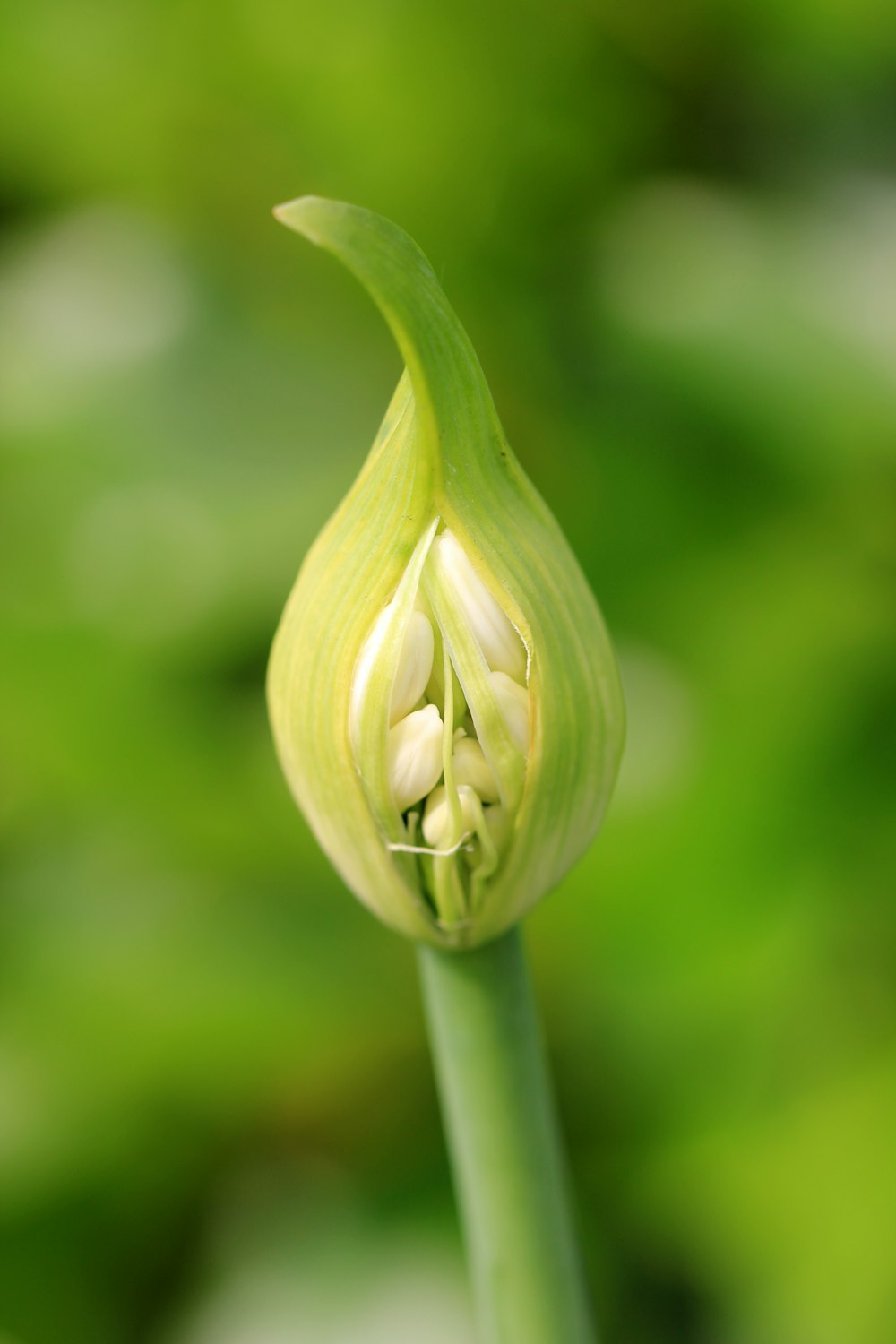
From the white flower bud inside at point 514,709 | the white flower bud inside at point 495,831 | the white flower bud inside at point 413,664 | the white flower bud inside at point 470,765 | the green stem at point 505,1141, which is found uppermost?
the white flower bud inside at point 413,664

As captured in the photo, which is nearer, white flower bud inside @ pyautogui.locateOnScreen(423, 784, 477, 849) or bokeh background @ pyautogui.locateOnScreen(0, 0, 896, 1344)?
white flower bud inside @ pyautogui.locateOnScreen(423, 784, 477, 849)

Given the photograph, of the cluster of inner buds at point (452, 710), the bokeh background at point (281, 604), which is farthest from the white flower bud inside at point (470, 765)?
the bokeh background at point (281, 604)

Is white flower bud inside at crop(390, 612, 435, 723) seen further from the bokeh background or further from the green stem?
the bokeh background

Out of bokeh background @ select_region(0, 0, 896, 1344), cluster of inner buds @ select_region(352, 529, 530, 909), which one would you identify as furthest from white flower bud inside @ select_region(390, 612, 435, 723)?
bokeh background @ select_region(0, 0, 896, 1344)

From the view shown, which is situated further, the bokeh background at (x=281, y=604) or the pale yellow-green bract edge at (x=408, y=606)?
the bokeh background at (x=281, y=604)

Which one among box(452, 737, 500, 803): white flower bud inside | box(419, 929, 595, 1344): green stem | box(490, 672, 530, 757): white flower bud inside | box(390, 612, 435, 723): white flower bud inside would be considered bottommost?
box(419, 929, 595, 1344): green stem

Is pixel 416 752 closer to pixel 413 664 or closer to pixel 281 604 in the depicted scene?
pixel 413 664

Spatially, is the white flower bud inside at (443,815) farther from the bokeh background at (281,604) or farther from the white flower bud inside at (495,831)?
the bokeh background at (281,604)

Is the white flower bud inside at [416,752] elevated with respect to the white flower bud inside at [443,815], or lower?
elevated
